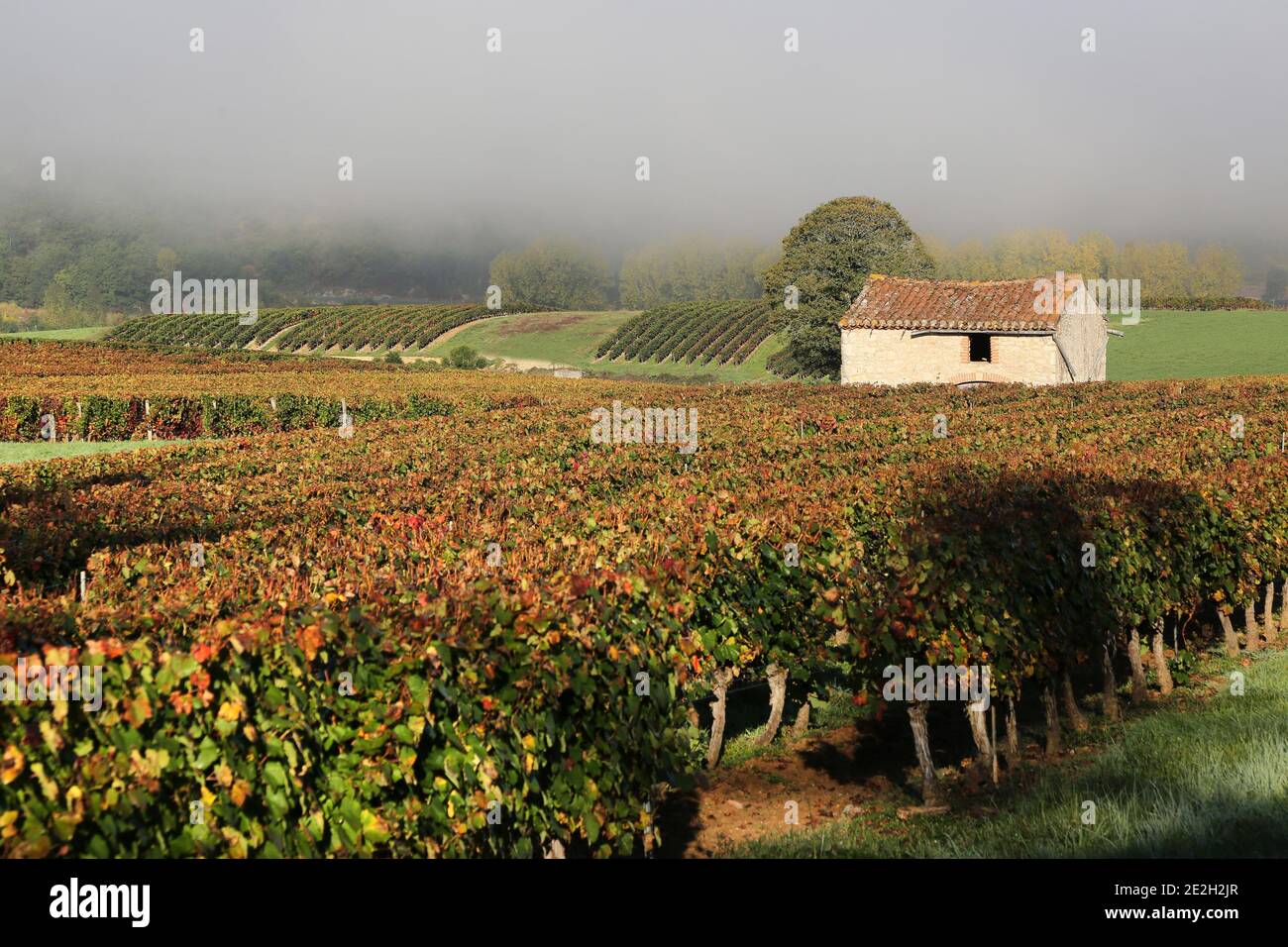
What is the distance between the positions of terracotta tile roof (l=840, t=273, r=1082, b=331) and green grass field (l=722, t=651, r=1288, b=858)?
38733 millimetres

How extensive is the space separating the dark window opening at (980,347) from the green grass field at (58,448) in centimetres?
3146

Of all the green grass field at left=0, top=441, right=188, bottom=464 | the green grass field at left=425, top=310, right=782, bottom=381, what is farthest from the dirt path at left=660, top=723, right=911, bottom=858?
the green grass field at left=425, top=310, right=782, bottom=381

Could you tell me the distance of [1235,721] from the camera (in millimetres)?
11125

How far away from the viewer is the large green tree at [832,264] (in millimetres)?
65125

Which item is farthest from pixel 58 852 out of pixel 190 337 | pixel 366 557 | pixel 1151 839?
pixel 190 337

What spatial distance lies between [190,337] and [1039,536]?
11138cm

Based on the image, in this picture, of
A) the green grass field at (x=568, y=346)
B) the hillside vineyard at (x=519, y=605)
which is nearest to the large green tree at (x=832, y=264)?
the green grass field at (x=568, y=346)

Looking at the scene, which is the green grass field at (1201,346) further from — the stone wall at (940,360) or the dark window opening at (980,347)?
the stone wall at (940,360)

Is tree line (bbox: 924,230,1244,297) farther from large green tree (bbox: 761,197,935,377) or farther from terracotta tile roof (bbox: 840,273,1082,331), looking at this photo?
terracotta tile roof (bbox: 840,273,1082,331)

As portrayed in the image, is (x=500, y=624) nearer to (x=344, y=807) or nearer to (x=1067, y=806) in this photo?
(x=344, y=807)

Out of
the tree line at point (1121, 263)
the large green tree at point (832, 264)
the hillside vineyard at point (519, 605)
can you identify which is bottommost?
the hillside vineyard at point (519, 605)

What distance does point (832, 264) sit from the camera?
65312 millimetres

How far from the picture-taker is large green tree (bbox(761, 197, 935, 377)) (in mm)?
65125

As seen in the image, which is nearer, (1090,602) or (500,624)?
(500,624)
